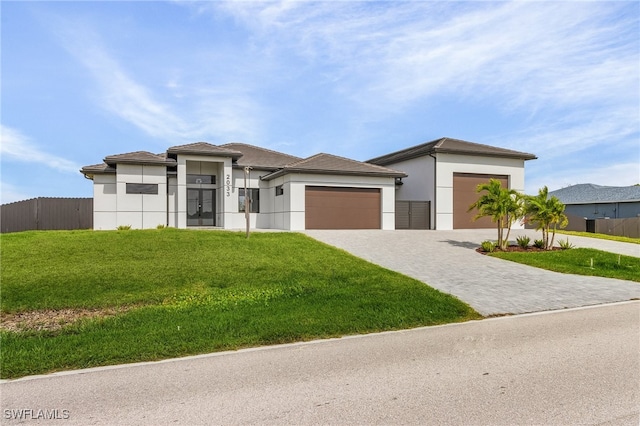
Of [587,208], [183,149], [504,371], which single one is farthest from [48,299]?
[587,208]

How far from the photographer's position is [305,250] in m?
14.4

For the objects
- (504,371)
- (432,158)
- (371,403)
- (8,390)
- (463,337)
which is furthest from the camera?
(432,158)

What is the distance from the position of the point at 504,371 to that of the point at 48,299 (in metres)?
9.04

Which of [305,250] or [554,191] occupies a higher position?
[554,191]

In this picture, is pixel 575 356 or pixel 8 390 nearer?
pixel 8 390

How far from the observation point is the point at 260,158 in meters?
28.2

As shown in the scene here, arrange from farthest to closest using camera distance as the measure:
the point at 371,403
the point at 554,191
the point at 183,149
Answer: the point at 554,191 < the point at 183,149 < the point at 371,403

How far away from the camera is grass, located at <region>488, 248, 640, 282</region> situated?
13133 mm

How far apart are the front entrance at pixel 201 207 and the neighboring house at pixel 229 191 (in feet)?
0.20

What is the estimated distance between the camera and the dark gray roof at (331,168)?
22266 millimetres

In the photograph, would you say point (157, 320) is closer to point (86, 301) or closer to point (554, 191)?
point (86, 301)

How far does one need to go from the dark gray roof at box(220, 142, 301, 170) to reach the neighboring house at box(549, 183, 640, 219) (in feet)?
96.7

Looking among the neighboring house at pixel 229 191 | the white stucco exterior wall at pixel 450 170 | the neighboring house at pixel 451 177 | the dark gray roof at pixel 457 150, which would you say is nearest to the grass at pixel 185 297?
the neighboring house at pixel 229 191

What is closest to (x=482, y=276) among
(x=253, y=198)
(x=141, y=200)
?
(x=253, y=198)
